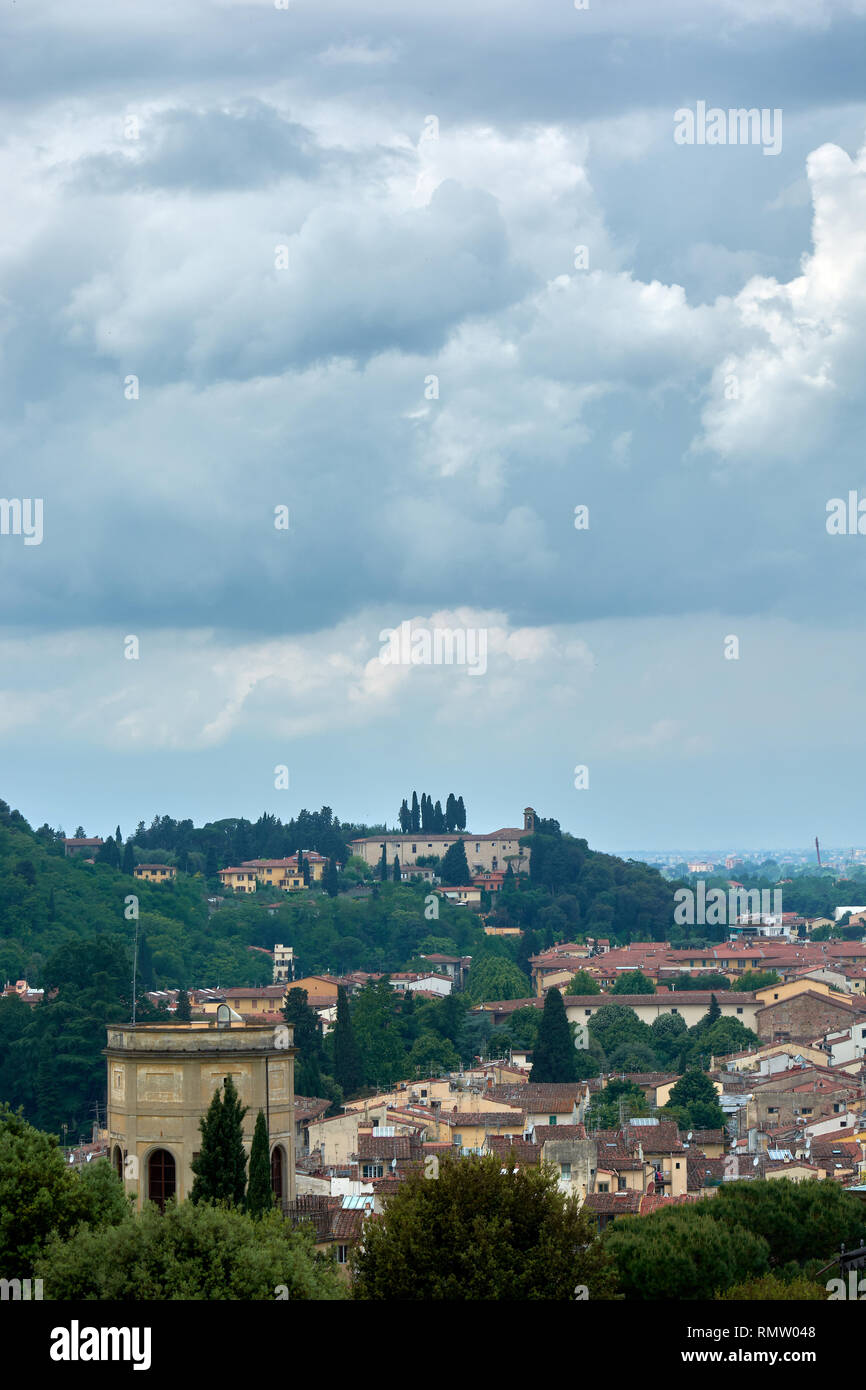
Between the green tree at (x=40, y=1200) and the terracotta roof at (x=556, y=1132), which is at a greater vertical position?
the green tree at (x=40, y=1200)

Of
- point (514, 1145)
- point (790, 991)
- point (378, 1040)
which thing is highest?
point (790, 991)

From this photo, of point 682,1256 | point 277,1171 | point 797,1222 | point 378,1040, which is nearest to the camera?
point 277,1171

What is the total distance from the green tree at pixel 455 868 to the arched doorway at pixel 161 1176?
16070 centimetres

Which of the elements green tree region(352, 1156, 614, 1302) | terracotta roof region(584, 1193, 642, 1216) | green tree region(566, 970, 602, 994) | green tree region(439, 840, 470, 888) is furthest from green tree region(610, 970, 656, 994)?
green tree region(352, 1156, 614, 1302)

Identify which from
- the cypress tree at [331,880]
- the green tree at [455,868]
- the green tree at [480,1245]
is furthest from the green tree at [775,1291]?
the green tree at [455,868]

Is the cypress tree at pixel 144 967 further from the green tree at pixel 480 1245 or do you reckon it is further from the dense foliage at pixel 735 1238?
the green tree at pixel 480 1245

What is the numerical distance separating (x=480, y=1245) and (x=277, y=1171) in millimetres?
3604

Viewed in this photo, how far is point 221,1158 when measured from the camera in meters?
27.2

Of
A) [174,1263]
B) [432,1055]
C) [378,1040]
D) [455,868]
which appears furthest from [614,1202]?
[455,868]

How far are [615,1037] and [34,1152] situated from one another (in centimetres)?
7481

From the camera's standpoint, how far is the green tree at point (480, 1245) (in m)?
27.2

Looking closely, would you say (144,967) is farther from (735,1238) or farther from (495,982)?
(735,1238)
